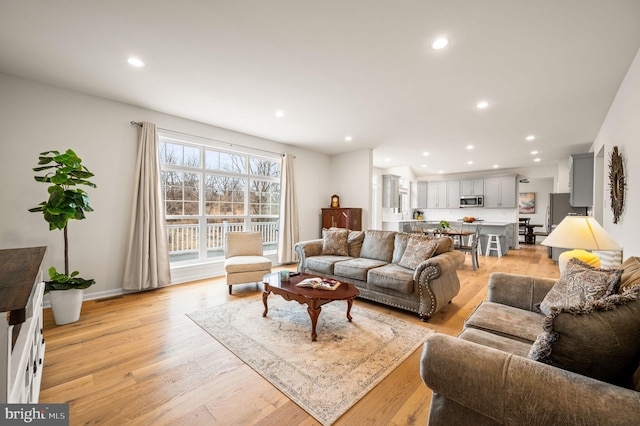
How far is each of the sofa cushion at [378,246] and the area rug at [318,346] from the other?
94 centimetres

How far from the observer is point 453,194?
922 centimetres

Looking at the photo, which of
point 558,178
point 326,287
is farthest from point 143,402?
point 558,178

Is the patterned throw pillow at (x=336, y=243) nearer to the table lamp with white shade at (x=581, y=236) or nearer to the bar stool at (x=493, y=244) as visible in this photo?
the table lamp with white shade at (x=581, y=236)

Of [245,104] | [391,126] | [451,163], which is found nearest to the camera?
[245,104]

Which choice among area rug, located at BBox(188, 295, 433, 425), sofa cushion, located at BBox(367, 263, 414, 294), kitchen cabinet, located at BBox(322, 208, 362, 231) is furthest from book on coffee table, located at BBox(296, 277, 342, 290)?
kitchen cabinet, located at BBox(322, 208, 362, 231)

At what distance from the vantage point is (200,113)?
3967 millimetres

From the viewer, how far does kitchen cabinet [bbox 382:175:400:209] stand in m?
8.45

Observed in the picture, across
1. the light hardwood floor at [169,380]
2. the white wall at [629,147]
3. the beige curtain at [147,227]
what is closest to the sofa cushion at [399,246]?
Result: the light hardwood floor at [169,380]

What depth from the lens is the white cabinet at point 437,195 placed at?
9406 millimetres

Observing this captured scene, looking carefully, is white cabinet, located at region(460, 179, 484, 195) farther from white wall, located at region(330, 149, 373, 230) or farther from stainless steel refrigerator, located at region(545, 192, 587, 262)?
white wall, located at region(330, 149, 373, 230)

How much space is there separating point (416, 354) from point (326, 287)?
1.00 meters

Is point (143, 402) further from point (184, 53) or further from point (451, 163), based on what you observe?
point (451, 163)

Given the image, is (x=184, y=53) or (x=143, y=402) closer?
(x=143, y=402)

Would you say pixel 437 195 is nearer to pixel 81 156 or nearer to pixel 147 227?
pixel 147 227
